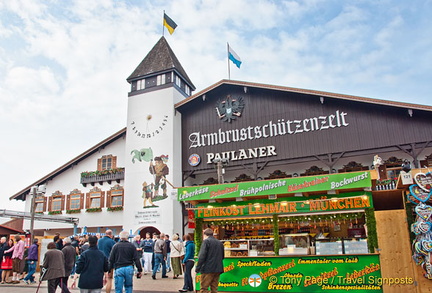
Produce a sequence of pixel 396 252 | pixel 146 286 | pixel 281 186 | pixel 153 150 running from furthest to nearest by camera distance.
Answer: pixel 153 150 < pixel 146 286 < pixel 281 186 < pixel 396 252

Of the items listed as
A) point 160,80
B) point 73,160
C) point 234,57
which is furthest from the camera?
point 73,160

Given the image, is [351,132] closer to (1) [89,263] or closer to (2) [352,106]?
(2) [352,106]

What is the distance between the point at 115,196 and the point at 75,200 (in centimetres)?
351

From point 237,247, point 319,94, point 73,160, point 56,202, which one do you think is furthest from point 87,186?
point 237,247

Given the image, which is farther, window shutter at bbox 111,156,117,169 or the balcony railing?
window shutter at bbox 111,156,117,169

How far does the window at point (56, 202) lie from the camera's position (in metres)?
28.0

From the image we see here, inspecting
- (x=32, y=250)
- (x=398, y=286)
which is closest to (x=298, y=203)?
(x=398, y=286)

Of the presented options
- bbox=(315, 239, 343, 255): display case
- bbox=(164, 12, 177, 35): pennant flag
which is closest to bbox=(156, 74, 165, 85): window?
bbox=(164, 12, 177, 35): pennant flag

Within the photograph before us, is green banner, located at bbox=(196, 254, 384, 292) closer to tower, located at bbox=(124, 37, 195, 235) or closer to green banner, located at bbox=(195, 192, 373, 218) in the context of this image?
green banner, located at bbox=(195, 192, 373, 218)

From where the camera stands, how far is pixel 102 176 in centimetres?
2666

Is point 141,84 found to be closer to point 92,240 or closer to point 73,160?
point 73,160

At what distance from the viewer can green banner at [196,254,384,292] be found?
364 inches

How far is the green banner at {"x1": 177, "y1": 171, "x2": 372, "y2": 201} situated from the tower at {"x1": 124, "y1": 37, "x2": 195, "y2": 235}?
1150 centimetres

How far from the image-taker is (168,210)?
22609 mm
